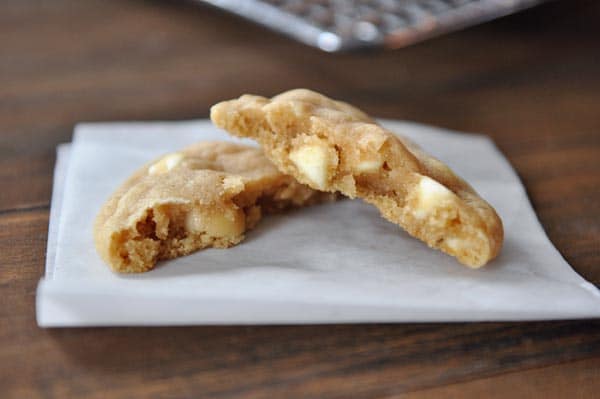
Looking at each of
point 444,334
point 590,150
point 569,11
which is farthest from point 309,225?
point 569,11

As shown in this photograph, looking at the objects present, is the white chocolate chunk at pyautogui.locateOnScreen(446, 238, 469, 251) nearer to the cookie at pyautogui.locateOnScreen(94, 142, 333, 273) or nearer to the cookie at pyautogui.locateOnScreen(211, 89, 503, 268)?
the cookie at pyautogui.locateOnScreen(211, 89, 503, 268)

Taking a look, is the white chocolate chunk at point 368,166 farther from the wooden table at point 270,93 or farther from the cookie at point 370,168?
the wooden table at point 270,93

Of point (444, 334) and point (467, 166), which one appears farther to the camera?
point (467, 166)

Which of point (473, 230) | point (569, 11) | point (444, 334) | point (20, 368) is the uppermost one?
point (569, 11)

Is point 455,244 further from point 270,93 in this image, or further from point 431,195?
point 270,93

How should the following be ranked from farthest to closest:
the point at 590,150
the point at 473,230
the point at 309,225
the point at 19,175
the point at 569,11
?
1. the point at 569,11
2. the point at 590,150
3. the point at 19,175
4. the point at 309,225
5. the point at 473,230

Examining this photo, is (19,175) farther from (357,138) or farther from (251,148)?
(357,138)

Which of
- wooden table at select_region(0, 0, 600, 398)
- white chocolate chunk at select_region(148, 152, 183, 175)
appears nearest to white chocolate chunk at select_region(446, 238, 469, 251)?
wooden table at select_region(0, 0, 600, 398)
